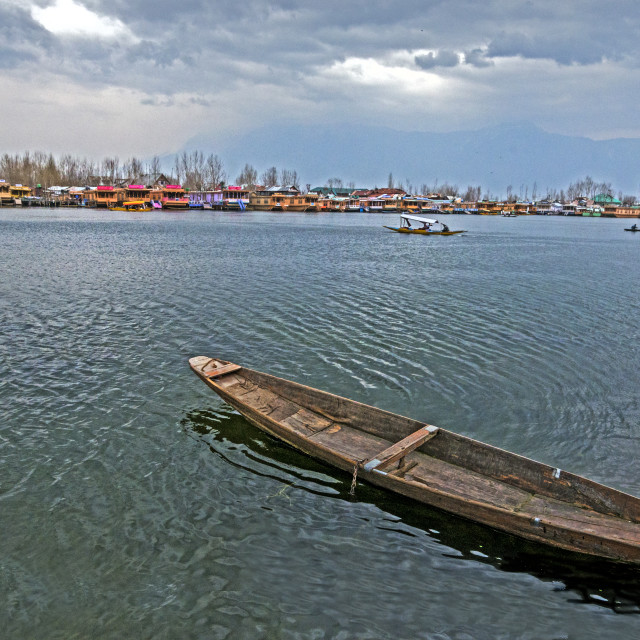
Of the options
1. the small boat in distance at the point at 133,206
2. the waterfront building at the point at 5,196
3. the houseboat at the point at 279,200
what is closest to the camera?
the small boat in distance at the point at 133,206

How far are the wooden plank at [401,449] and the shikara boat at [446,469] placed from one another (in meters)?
0.02

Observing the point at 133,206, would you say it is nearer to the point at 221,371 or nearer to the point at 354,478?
the point at 221,371

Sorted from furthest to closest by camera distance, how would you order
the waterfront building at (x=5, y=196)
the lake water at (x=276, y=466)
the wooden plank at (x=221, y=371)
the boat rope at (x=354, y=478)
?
the waterfront building at (x=5, y=196) → the wooden plank at (x=221, y=371) → the boat rope at (x=354, y=478) → the lake water at (x=276, y=466)

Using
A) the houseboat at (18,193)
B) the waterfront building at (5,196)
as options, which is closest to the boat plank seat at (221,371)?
the waterfront building at (5,196)

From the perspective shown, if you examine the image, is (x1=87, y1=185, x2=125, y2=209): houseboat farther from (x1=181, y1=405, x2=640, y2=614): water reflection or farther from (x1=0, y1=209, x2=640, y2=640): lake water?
(x1=181, y1=405, x2=640, y2=614): water reflection

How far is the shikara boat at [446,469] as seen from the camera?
8.77 meters

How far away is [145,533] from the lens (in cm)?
957

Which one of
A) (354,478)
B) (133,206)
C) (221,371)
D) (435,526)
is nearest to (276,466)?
(354,478)

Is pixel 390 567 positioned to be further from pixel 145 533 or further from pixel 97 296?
pixel 97 296

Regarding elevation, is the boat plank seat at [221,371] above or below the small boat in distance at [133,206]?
below

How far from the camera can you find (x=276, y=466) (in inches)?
472

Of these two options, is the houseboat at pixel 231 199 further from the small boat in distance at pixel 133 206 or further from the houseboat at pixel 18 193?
the houseboat at pixel 18 193

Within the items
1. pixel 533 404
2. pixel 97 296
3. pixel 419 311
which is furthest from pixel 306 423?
pixel 97 296

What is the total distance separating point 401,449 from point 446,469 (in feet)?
3.43
